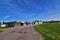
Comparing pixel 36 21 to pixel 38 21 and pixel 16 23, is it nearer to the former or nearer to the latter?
pixel 38 21

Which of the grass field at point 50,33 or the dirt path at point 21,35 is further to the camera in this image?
the grass field at point 50,33

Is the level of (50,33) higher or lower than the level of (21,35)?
lower

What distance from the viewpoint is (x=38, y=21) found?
13938cm

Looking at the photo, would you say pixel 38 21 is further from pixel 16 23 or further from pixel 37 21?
pixel 16 23

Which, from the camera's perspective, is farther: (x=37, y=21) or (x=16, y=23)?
(x=37, y=21)

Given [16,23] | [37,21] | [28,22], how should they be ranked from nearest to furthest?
[16,23] → [28,22] → [37,21]

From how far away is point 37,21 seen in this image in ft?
457

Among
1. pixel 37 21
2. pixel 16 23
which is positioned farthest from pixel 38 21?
pixel 16 23

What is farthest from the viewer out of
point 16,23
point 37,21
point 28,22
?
point 37,21

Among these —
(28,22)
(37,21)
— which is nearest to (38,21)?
(37,21)

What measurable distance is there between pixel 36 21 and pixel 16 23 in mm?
45006

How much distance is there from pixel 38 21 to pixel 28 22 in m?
14.4

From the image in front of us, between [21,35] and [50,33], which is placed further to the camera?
[50,33]

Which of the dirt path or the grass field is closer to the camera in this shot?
the dirt path
